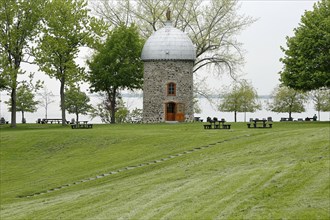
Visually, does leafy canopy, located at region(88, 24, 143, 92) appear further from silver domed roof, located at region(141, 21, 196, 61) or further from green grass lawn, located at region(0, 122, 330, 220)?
green grass lawn, located at region(0, 122, 330, 220)

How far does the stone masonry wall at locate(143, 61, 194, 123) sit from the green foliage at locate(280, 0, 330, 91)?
1219 cm

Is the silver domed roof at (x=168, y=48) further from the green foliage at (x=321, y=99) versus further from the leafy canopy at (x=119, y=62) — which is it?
the green foliage at (x=321, y=99)

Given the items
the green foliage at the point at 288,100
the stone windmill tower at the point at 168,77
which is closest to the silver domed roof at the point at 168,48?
the stone windmill tower at the point at 168,77

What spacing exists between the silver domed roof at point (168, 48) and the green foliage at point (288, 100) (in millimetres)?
37299

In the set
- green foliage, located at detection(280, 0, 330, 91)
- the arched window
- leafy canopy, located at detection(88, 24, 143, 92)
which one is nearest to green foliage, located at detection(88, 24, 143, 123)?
leafy canopy, located at detection(88, 24, 143, 92)

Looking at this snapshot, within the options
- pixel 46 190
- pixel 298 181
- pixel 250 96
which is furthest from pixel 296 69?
pixel 250 96

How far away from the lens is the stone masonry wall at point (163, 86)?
65.9m

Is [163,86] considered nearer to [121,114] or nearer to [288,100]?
[121,114]

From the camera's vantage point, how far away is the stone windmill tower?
65688mm

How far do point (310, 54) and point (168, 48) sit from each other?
53.5ft

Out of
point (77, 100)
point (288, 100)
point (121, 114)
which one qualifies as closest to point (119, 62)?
point (121, 114)

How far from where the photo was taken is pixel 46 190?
95.3 ft

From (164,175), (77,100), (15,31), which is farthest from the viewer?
(77,100)

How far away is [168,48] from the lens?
215 feet
